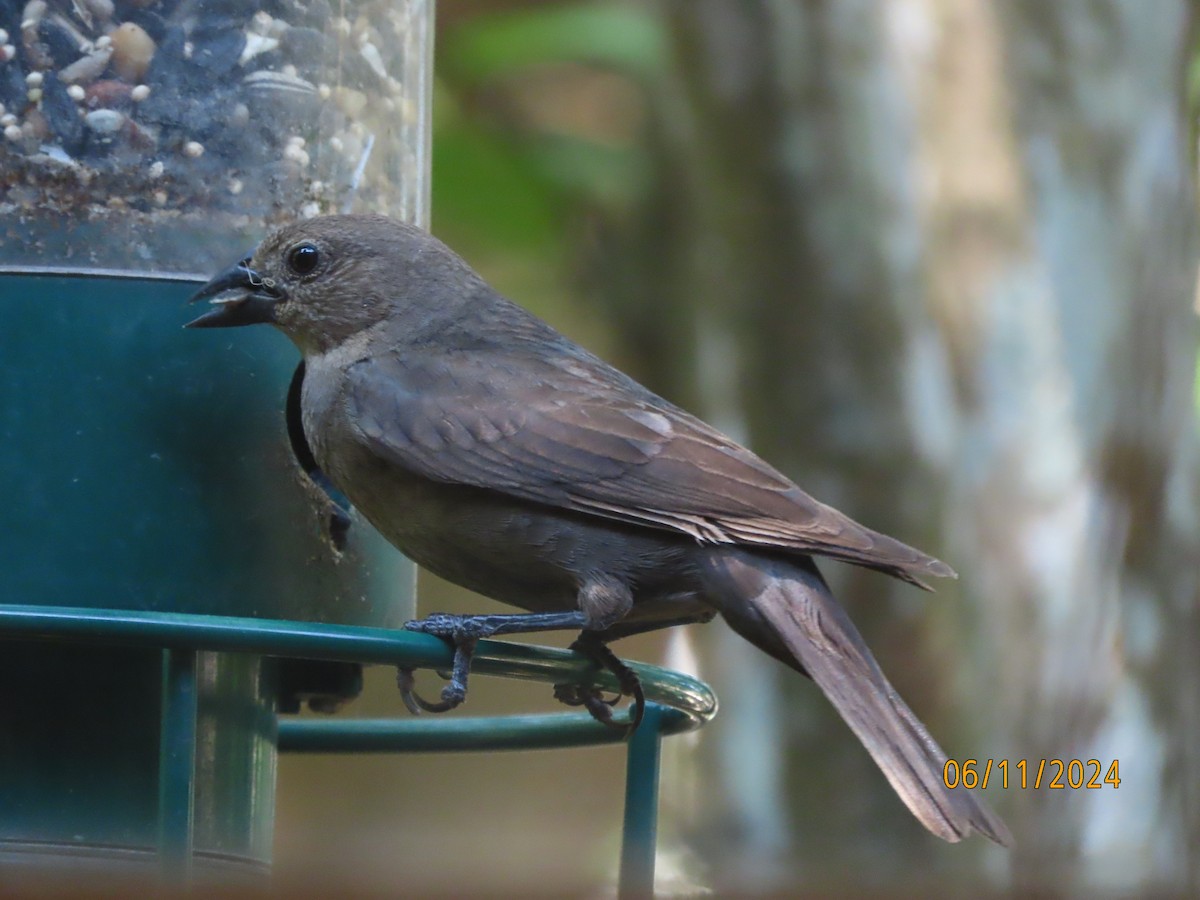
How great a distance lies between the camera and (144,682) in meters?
3.74

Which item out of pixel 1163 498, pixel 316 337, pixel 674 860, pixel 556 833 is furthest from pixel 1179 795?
pixel 556 833

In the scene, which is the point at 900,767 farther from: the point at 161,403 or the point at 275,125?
the point at 275,125

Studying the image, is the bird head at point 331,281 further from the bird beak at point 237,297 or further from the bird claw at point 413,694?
the bird claw at point 413,694

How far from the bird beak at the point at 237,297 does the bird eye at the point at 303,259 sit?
0.10 metres

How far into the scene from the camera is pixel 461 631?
3.58 metres

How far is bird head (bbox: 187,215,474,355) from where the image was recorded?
4125 mm

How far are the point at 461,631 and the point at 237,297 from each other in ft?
3.44

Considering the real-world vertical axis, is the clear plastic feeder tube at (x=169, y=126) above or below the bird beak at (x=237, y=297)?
above

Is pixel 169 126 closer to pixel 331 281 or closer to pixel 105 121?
pixel 105 121

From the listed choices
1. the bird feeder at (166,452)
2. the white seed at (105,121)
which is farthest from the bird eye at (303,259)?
the white seed at (105,121)

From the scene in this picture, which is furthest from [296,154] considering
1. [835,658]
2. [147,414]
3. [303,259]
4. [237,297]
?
[835,658]

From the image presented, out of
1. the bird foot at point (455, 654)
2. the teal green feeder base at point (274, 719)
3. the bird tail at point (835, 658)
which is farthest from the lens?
the bird tail at point (835, 658)

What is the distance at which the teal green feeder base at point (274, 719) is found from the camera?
308 cm

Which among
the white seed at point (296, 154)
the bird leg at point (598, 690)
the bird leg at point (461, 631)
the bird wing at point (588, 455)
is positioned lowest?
the bird leg at point (598, 690)
